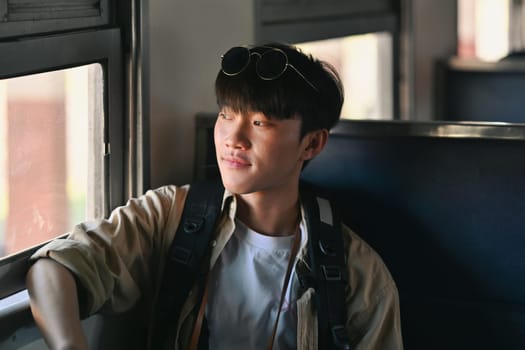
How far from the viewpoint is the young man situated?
1.72 m

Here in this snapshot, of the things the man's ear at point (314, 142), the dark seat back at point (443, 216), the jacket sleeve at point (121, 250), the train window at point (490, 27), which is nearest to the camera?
the jacket sleeve at point (121, 250)

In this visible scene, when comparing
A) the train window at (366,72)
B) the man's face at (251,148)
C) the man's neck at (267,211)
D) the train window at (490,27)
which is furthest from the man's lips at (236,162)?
the train window at (490,27)

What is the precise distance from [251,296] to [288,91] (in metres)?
0.41

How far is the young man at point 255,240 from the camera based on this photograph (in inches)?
67.9

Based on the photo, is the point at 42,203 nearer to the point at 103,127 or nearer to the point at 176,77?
the point at 103,127

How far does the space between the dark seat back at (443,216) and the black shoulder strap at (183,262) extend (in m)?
0.38

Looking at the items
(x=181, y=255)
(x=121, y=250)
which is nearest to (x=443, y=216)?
(x=181, y=255)

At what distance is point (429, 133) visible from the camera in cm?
199

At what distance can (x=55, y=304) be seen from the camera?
1.52m

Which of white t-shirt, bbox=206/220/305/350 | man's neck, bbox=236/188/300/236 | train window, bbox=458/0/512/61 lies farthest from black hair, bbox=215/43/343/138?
train window, bbox=458/0/512/61

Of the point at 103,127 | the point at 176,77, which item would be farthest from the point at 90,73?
the point at 176,77

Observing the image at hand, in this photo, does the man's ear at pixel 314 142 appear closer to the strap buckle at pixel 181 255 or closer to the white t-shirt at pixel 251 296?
the white t-shirt at pixel 251 296

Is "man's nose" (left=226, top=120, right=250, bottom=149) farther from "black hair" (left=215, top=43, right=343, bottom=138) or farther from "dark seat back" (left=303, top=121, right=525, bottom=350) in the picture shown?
"dark seat back" (left=303, top=121, right=525, bottom=350)

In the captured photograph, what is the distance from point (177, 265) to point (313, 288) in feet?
0.89
